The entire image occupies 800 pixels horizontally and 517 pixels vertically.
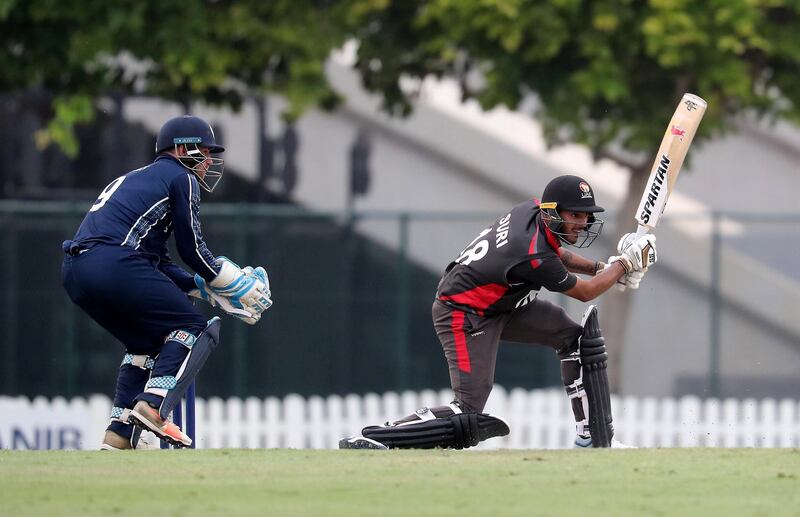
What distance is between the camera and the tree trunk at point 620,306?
14547mm

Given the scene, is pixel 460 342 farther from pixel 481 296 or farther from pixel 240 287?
pixel 240 287

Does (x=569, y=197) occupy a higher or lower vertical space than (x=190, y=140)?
lower

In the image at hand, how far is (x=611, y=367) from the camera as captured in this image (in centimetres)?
1464

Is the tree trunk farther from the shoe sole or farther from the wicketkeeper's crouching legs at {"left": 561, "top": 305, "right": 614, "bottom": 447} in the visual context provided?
the shoe sole

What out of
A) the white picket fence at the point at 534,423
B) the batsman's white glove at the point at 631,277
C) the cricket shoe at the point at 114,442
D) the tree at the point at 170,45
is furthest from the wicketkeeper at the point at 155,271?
the white picket fence at the point at 534,423

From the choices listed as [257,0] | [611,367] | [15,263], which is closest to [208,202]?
[15,263]

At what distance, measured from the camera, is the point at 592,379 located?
8352 millimetres

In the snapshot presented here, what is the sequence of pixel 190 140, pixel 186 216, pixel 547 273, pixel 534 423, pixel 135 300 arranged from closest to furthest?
pixel 135 300 → pixel 186 216 → pixel 547 273 → pixel 190 140 → pixel 534 423

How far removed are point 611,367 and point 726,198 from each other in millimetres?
6471

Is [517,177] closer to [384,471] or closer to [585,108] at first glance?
[585,108]

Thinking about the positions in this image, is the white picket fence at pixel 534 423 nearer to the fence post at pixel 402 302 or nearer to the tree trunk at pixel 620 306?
the tree trunk at pixel 620 306

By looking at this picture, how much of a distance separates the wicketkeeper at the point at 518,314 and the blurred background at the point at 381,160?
466 centimetres

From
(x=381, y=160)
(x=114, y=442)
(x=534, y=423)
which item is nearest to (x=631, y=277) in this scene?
(x=114, y=442)

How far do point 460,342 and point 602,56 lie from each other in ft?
17.1
